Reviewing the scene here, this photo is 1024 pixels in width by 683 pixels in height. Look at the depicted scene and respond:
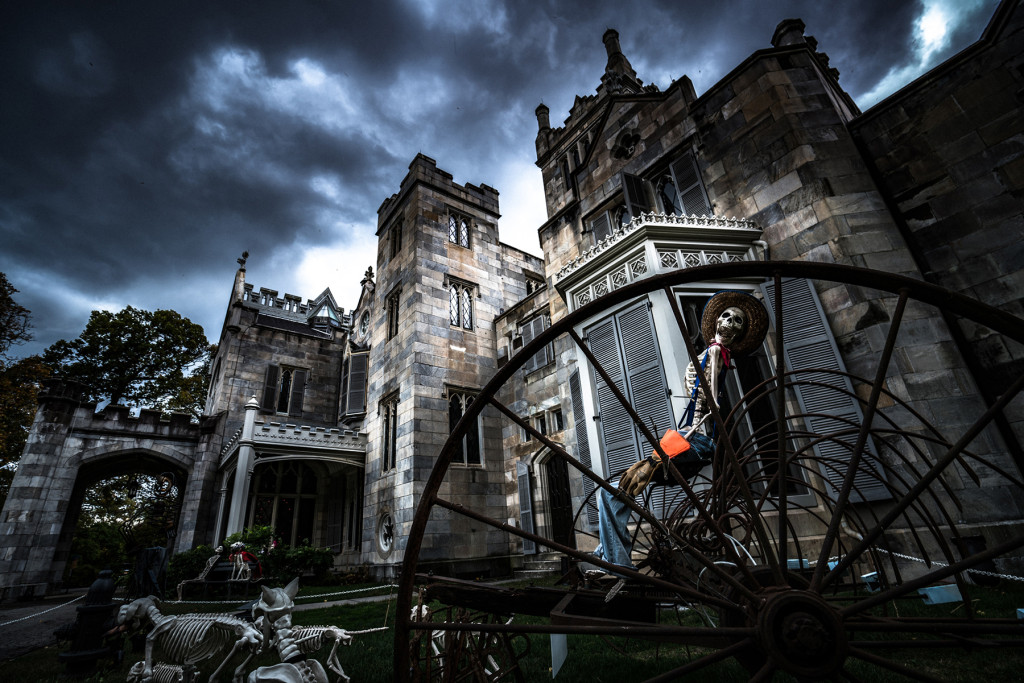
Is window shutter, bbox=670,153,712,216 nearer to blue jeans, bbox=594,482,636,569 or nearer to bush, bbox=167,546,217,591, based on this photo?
blue jeans, bbox=594,482,636,569

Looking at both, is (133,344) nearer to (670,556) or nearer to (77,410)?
(77,410)

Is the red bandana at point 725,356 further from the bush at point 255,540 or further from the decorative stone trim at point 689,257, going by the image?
the bush at point 255,540

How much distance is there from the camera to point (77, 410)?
14.8 metres

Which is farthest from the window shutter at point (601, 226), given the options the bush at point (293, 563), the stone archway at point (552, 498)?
the bush at point (293, 563)

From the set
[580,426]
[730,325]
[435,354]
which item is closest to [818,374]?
[730,325]

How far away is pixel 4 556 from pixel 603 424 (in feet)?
58.5

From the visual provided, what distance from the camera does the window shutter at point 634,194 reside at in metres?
10.8

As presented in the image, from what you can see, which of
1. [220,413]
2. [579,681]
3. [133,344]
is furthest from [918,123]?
[133,344]

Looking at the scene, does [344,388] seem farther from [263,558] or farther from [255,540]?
[263,558]

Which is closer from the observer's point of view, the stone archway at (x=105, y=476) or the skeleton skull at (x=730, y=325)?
the skeleton skull at (x=730, y=325)

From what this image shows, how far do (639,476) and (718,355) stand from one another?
1.38 metres

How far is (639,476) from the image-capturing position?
3379 mm

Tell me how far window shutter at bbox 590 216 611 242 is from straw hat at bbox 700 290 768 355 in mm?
7683

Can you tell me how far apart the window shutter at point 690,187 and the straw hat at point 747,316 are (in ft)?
19.8
